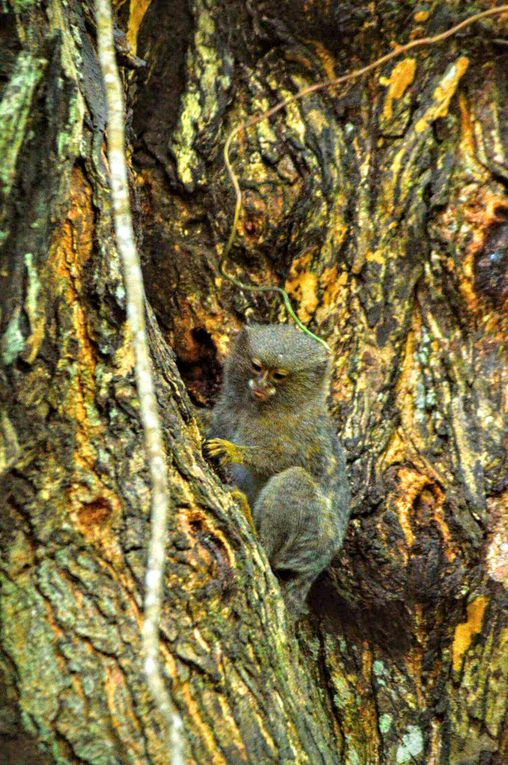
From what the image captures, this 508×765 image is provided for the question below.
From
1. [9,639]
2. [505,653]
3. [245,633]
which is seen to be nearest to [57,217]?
[9,639]

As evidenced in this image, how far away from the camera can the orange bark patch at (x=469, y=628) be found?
2988 millimetres

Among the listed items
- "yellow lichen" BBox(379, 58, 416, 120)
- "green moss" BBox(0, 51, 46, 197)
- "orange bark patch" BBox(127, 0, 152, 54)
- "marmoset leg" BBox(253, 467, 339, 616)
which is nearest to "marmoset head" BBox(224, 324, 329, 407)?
"marmoset leg" BBox(253, 467, 339, 616)

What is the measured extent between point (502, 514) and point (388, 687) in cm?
77

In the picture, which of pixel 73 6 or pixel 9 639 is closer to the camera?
pixel 9 639

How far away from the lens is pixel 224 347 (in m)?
3.54

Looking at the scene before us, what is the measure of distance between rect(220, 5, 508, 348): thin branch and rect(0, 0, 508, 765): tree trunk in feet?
0.17

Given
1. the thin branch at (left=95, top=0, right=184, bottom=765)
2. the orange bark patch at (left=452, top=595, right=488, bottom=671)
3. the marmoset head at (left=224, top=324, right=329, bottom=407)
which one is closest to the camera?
the thin branch at (left=95, top=0, right=184, bottom=765)

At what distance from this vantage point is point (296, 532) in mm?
3209

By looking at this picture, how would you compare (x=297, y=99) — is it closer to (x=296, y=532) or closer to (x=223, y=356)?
(x=223, y=356)

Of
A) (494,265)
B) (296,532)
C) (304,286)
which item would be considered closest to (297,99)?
(304,286)

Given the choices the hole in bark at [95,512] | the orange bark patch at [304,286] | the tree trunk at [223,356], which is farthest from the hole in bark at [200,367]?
the hole in bark at [95,512]

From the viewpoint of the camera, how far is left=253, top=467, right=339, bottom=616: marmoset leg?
3125 millimetres

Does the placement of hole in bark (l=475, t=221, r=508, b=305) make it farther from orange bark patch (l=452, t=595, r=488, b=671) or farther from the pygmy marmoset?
orange bark patch (l=452, t=595, r=488, b=671)

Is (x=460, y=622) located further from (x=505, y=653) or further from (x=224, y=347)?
(x=224, y=347)
